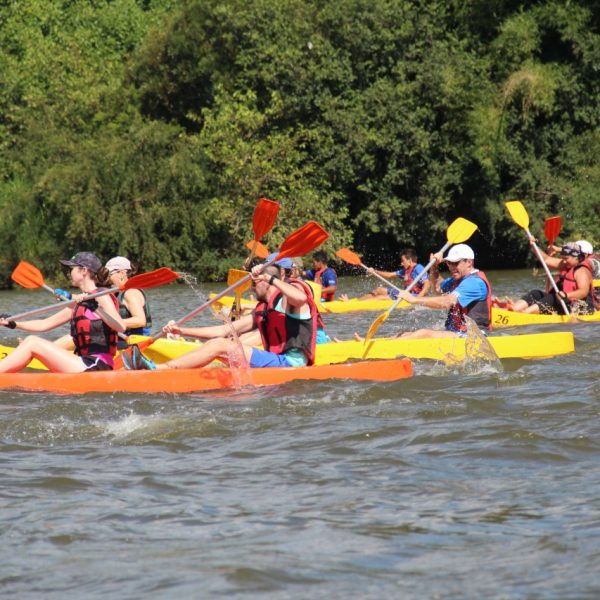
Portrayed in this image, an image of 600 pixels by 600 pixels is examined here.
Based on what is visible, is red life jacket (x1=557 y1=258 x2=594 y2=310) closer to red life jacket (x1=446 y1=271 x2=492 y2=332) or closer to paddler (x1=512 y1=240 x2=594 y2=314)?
paddler (x1=512 y1=240 x2=594 y2=314)

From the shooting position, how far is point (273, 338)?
900 cm

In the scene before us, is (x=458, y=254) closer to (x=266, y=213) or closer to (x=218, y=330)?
(x=266, y=213)

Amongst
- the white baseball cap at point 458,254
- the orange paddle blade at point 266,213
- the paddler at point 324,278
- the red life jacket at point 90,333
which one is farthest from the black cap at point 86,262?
the paddler at point 324,278

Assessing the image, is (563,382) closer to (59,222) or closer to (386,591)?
(386,591)

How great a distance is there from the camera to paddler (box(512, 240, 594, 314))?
13.6 m

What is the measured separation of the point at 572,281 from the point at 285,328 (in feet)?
19.1

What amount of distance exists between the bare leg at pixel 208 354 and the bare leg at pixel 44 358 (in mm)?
616

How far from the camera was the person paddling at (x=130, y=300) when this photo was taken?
381 inches

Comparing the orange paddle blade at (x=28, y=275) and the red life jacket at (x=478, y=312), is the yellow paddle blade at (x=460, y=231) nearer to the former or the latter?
the red life jacket at (x=478, y=312)

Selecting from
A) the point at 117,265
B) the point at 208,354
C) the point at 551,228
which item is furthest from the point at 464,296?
the point at 551,228

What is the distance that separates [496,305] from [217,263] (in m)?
15.1

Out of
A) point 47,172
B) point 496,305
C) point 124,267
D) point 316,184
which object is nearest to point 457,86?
point 316,184

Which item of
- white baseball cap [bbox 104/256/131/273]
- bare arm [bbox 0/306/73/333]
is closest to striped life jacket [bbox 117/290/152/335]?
white baseball cap [bbox 104/256/131/273]

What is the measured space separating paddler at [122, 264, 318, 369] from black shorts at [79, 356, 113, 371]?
0.17m
